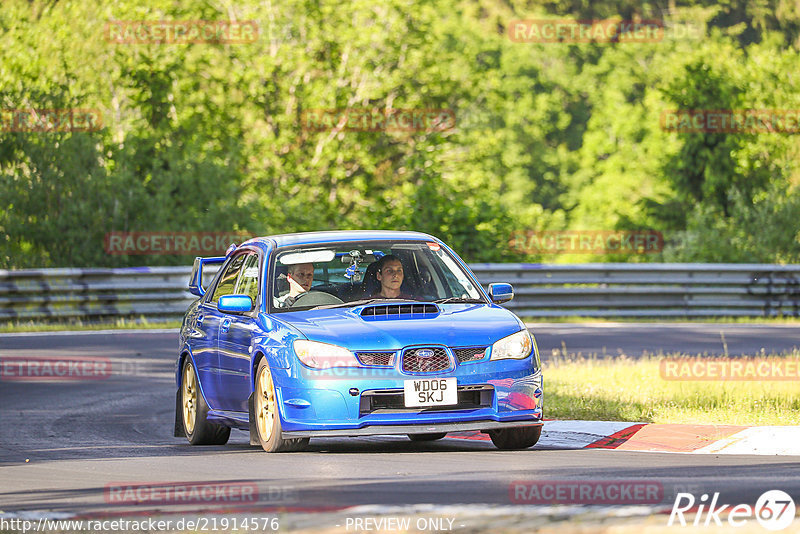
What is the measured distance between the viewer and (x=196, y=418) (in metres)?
11.9

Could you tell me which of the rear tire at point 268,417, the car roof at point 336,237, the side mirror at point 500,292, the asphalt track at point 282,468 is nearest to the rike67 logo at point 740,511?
the asphalt track at point 282,468

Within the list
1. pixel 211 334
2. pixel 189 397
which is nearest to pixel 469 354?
pixel 211 334

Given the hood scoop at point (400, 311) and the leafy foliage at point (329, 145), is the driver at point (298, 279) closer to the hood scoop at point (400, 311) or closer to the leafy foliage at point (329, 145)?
the hood scoop at point (400, 311)

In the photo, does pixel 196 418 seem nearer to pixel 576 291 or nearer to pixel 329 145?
pixel 576 291

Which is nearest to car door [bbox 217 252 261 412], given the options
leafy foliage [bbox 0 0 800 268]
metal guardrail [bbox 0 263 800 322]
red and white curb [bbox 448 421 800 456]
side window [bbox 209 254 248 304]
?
side window [bbox 209 254 248 304]

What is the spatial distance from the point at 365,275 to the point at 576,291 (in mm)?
15201

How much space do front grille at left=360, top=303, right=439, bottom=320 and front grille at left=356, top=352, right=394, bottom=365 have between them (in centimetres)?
50

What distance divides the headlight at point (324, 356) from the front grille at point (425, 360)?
13.2 inches

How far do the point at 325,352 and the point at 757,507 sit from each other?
353 centimetres

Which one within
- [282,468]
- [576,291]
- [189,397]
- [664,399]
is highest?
[282,468]

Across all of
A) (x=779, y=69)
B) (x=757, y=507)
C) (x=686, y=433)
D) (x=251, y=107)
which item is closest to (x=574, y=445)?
(x=686, y=433)

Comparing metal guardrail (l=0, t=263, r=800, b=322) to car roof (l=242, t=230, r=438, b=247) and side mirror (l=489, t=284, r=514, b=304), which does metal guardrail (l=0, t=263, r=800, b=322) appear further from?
side mirror (l=489, t=284, r=514, b=304)

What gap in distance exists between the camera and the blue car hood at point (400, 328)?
9984 millimetres

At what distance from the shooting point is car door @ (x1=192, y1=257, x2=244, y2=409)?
11602 mm
